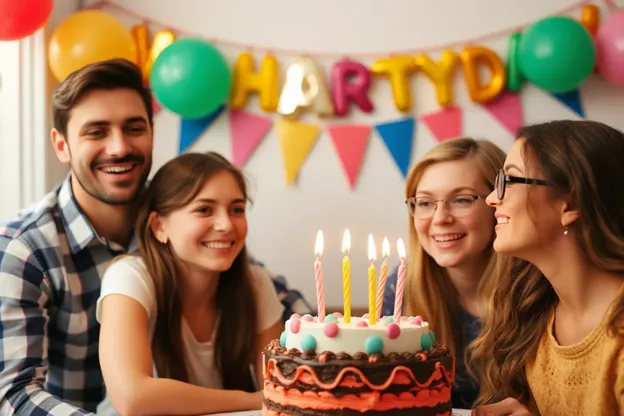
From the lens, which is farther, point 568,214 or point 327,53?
point 327,53

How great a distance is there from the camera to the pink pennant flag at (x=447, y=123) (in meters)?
3.48

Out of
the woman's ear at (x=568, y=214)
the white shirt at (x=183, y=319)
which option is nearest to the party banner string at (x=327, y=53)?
the white shirt at (x=183, y=319)

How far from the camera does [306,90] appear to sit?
11.6 feet

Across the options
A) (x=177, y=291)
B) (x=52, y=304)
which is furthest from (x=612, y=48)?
(x=52, y=304)

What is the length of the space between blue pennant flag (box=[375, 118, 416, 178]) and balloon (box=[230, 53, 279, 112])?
446 mm

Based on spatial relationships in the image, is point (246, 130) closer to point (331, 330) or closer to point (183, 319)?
point (183, 319)

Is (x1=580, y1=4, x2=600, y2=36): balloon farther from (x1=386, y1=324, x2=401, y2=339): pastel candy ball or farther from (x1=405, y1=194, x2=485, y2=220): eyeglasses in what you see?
(x1=386, y1=324, x2=401, y2=339): pastel candy ball

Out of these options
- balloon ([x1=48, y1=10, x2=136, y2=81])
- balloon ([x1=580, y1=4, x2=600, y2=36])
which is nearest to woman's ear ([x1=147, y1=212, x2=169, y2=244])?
balloon ([x1=48, y1=10, x2=136, y2=81])

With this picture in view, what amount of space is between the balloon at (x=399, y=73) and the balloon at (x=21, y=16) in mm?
1279

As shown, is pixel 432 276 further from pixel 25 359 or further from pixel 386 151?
pixel 25 359

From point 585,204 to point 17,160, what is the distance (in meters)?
2.31

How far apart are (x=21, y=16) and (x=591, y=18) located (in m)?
2.07

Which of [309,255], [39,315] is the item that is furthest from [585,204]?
[309,255]

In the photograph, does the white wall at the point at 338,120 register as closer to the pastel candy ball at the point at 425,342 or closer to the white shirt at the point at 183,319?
the white shirt at the point at 183,319
